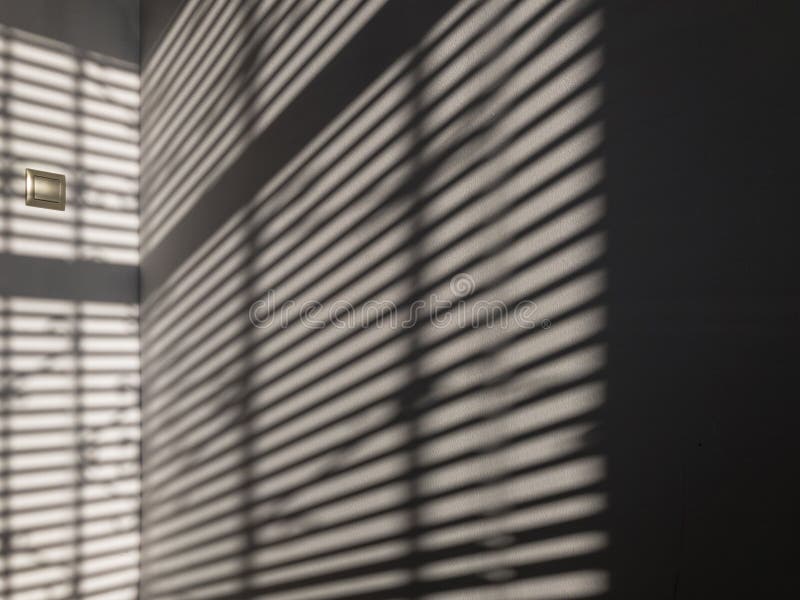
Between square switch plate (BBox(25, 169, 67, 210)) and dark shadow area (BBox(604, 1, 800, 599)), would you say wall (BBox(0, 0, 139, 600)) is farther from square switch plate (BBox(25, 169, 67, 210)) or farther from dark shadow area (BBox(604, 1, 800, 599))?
dark shadow area (BBox(604, 1, 800, 599))

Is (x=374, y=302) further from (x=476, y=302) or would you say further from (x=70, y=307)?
(x=70, y=307)

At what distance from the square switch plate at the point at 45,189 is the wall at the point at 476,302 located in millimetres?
289

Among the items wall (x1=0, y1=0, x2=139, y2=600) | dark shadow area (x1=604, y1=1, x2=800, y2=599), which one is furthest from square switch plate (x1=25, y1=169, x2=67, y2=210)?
dark shadow area (x1=604, y1=1, x2=800, y2=599)

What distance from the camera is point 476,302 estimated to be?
1.36 m

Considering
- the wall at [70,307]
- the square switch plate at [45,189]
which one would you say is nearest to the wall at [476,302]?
the wall at [70,307]

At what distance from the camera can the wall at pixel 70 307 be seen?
177cm

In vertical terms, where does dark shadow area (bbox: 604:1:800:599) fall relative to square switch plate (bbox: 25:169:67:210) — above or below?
below

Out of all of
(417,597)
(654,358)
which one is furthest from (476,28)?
(417,597)

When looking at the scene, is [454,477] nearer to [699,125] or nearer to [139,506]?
[699,125]

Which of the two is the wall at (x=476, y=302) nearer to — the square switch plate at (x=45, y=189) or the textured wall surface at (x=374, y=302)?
the textured wall surface at (x=374, y=302)

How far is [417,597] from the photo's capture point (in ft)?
4.64

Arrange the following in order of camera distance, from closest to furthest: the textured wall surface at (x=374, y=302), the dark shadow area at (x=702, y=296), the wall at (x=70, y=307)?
1. the dark shadow area at (x=702, y=296)
2. the textured wall surface at (x=374, y=302)
3. the wall at (x=70, y=307)

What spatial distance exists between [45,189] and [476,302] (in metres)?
1.25

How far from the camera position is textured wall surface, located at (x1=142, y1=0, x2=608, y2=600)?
1.26m
